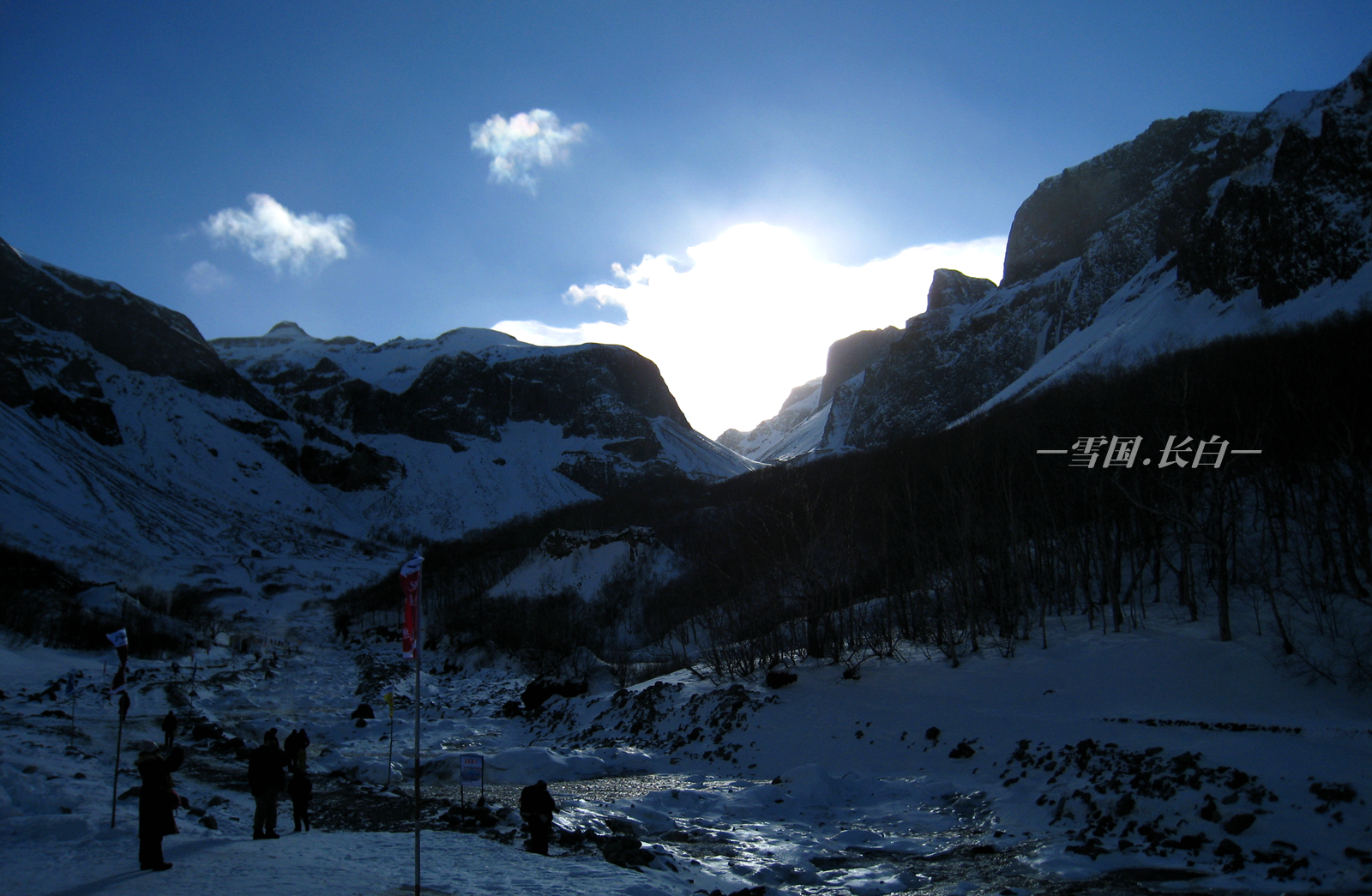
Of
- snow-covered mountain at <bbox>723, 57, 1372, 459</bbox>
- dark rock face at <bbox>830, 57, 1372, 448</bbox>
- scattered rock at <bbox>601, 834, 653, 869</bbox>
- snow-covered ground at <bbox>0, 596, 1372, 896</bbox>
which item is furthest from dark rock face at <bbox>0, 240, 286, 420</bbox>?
scattered rock at <bbox>601, 834, 653, 869</bbox>

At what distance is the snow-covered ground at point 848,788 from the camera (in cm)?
1000

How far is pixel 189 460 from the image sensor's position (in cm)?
14438

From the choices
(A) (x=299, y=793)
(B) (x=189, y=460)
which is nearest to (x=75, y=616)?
(A) (x=299, y=793)

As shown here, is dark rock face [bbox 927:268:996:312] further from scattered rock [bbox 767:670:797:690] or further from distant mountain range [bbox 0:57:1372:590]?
scattered rock [bbox 767:670:797:690]

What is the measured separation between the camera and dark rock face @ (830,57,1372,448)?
6606 centimetres

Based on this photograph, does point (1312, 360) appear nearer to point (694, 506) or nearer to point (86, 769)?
point (86, 769)

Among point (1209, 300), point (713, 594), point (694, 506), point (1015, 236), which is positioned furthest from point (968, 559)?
point (1015, 236)

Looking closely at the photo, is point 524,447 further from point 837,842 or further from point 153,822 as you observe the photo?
point 153,822

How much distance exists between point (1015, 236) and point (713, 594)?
5992 inches

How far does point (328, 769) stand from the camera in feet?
74.3

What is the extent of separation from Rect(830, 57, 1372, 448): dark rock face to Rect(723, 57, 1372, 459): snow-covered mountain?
9.2 inches

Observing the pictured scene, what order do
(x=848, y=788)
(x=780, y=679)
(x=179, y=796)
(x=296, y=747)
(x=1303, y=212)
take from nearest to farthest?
(x=179, y=796) < (x=848, y=788) < (x=296, y=747) < (x=780, y=679) < (x=1303, y=212)

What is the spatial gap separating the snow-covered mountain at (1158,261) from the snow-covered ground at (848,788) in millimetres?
51536

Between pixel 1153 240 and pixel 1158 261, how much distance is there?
20.7 metres
